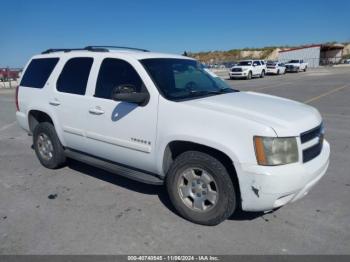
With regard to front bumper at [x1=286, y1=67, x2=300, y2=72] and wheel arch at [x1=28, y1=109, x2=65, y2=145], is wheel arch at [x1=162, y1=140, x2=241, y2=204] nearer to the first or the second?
wheel arch at [x1=28, y1=109, x2=65, y2=145]

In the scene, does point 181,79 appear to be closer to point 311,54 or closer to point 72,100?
point 72,100

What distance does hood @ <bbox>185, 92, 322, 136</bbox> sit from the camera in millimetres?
3186

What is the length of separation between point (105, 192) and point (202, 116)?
1921mm

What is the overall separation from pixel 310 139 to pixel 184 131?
130 cm

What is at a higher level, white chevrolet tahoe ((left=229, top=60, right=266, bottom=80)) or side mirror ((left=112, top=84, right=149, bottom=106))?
side mirror ((left=112, top=84, right=149, bottom=106))

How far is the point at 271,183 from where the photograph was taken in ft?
10.1

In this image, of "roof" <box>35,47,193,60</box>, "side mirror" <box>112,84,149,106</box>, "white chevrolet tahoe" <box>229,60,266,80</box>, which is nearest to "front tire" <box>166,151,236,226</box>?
"side mirror" <box>112,84,149,106</box>

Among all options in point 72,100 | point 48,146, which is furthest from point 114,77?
point 48,146

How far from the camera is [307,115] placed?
3588 mm

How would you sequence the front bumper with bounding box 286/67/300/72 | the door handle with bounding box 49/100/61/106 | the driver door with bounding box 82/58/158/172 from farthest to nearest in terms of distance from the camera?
the front bumper with bounding box 286/67/300/72, the door handle with bounding box 49/100/61/106, the driver door with bounding box 82/58/158/172

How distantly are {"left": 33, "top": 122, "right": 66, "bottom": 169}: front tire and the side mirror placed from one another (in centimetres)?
192

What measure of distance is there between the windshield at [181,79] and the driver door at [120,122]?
203 millimetres

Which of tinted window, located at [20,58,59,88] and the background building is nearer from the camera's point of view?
tinted window, located at [20,58,59,88]

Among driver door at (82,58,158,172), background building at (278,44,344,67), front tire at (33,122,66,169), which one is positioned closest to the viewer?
driver door at (82,58,158,172)
